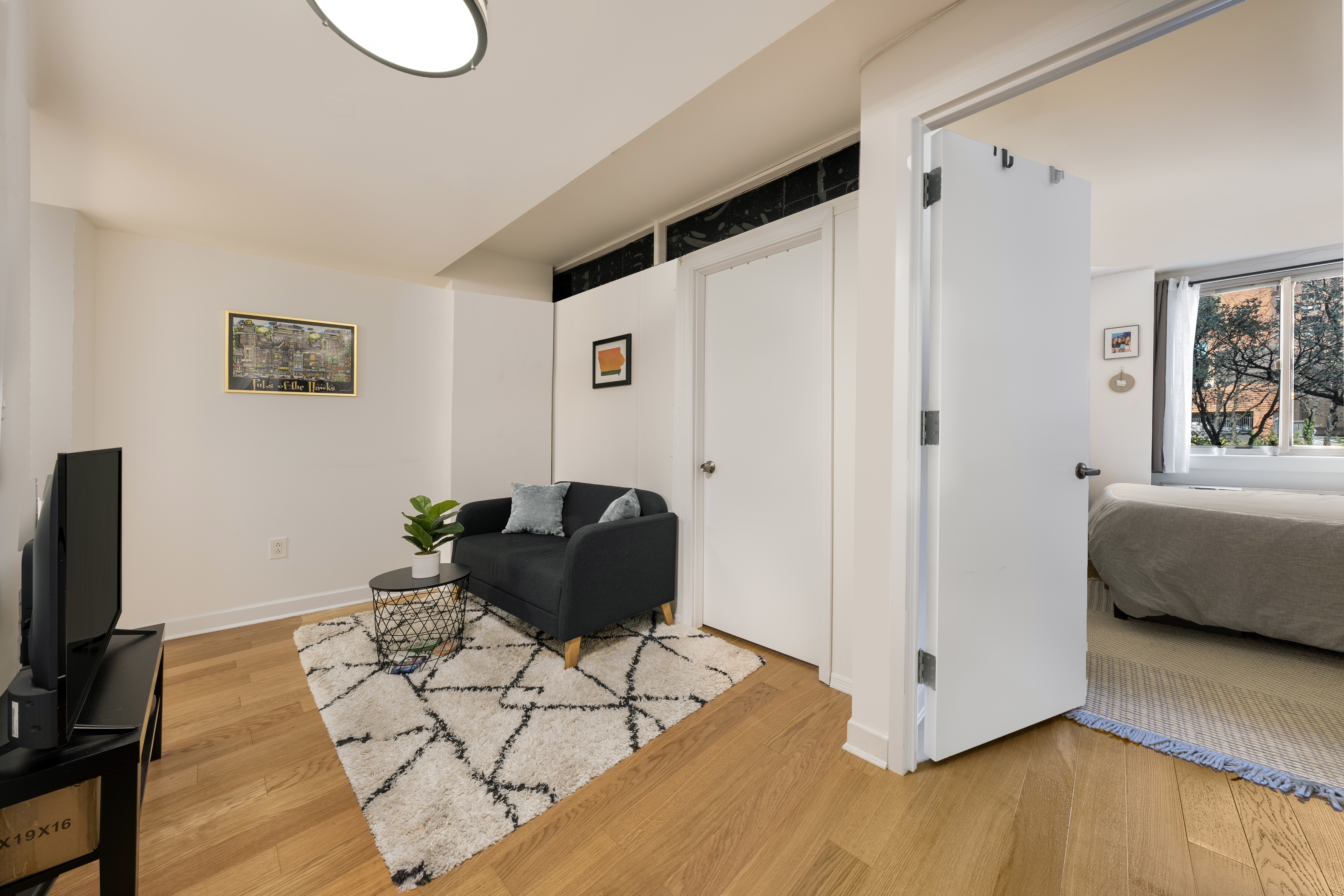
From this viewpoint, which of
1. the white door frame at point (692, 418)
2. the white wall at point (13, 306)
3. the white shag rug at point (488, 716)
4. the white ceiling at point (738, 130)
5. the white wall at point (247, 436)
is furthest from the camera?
the white door frame at point (692, 418)

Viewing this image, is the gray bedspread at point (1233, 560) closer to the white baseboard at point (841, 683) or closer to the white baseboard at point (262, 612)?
the white baseboard at point (841, 683)

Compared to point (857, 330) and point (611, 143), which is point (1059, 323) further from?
point (611, 143)

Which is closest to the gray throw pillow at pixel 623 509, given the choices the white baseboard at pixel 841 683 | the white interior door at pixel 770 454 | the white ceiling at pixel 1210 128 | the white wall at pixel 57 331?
the white interior door at pixel 770 454

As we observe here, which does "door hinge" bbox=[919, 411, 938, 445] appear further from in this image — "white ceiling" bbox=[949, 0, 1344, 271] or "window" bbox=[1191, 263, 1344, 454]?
"window" bbox=[1191, 263, 1344, 454]

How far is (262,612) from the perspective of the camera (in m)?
3.04

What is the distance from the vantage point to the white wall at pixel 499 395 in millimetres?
3689

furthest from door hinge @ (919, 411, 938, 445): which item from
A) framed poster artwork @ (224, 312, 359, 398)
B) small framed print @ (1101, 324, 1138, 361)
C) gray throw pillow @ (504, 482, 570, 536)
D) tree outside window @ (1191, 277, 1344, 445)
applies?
tree outside window @ (1191, 277, 1344, 445)

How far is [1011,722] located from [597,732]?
1503 mm

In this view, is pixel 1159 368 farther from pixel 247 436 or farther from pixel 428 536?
pixel 247 436

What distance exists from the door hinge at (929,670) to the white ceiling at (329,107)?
6.60ft

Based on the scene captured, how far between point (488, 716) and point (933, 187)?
8.24ft

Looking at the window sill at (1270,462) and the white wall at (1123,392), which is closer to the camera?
the window sill at (1270,462)

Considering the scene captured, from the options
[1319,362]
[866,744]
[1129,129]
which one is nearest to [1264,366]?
[1319,362]

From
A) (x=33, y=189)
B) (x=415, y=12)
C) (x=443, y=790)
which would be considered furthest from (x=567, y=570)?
(x=33, y=189)
